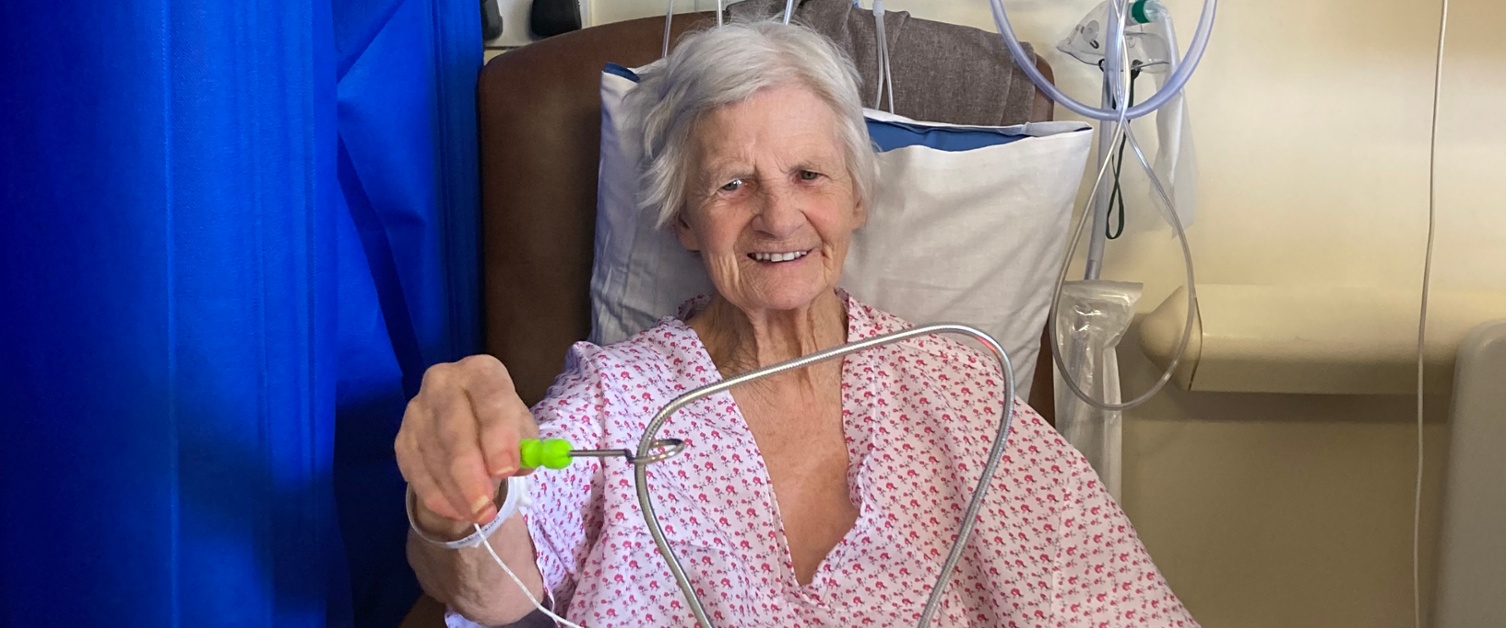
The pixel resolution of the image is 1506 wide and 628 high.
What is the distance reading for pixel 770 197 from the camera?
1202 mm

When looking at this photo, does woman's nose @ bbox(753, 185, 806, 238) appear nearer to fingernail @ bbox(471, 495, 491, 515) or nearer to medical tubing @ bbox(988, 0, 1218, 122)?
medical tubing @ bbox(988, 0, 1218, 122)

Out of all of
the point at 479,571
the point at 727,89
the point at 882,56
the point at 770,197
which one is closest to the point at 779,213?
the point at 770,197

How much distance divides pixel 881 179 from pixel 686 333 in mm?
319

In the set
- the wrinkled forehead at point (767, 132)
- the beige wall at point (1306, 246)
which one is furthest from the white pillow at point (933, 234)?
the beige wall at point (1306, 246)

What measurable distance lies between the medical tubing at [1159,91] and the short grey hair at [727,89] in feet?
0.69

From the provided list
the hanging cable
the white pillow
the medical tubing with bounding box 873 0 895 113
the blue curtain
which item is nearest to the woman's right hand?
Result: the blue curtain

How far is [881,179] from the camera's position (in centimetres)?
136

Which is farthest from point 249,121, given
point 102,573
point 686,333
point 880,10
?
point 880,10

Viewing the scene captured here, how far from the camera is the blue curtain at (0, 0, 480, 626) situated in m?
0.78

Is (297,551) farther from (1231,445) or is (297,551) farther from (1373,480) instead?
(1373,480)

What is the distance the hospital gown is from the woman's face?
0.11 meters

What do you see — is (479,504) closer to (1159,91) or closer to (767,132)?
(767,132)

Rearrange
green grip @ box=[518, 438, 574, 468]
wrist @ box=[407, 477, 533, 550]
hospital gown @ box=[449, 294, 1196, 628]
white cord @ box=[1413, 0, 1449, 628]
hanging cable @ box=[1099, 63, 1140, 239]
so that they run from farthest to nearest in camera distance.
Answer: hanging cable @ box=[1099, 63, 1140, 239] → white cord @ box=[1413, 0, 1449, 628] → hospital gown @ box=[449, 294, 1196, 628] → wrist @ box=[407, 477, 533, 550] → green grip @ box=[518, 438, 574, 468]

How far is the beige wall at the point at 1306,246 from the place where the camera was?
152 cm
